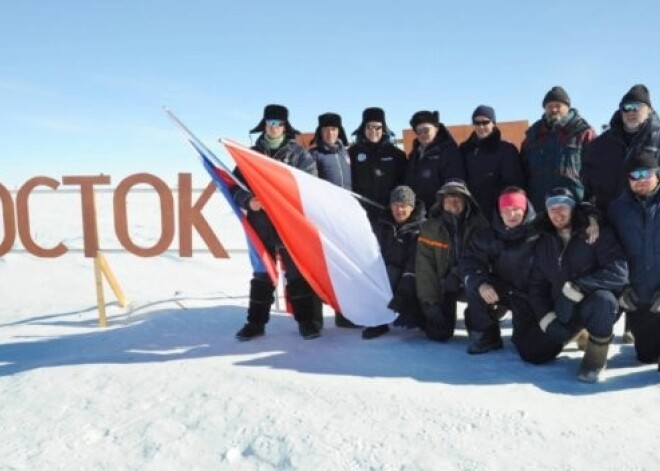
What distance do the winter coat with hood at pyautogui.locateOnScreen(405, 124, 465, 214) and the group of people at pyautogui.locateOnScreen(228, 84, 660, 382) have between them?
0.01 meters

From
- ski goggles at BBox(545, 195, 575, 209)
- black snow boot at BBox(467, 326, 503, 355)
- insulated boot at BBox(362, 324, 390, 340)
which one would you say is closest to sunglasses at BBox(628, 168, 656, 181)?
ski goggles at BBox(545, 195, 575, 209)

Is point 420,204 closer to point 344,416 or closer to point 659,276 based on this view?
point 659,276

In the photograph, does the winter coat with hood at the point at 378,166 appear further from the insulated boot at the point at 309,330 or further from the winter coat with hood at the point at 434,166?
the insulated boot at the point at 309,330

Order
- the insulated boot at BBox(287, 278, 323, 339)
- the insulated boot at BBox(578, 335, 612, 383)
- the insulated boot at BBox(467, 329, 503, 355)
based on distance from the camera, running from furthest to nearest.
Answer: the insulated boot at BBox(287, 278, 323, 339) → the insulated boot at BBox(467, 329, 503, 355) → the insulated boot at BBox(578, 335, 612, 383)

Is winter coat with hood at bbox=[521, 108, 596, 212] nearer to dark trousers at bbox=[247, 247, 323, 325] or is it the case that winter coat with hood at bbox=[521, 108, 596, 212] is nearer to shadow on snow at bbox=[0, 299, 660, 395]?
shadow on snow at bbox=[0, 299, 660, 395]

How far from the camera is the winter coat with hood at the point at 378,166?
4953 millimetres

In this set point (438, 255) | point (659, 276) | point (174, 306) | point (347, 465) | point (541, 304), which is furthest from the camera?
point (174, 306)

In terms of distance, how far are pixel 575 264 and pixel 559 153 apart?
3.50ft

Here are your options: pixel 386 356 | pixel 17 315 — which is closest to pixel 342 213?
pixel 386 356

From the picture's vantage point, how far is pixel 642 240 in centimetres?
354

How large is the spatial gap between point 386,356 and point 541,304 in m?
1.18

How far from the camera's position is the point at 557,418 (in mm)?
2881

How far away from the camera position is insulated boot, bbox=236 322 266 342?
4.71 metres

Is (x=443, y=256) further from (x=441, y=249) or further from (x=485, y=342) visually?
(x=485, y=342)
